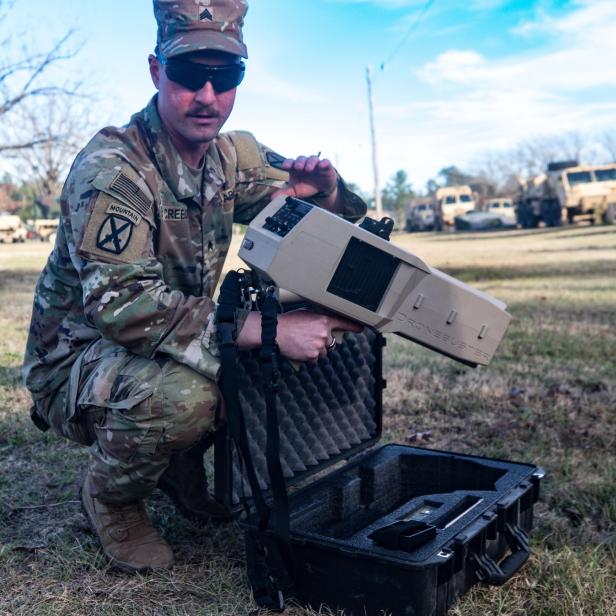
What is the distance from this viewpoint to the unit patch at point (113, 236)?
2.20 m

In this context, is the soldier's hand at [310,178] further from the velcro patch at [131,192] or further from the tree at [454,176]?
the tree at [454,176]

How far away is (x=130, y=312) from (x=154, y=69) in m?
0.83

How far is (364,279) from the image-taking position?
220 cm

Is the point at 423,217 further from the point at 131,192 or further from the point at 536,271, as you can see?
the point at 131,192

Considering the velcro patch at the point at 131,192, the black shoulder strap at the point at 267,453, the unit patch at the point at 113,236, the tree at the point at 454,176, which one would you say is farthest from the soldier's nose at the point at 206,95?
the tree at the point at 454,176

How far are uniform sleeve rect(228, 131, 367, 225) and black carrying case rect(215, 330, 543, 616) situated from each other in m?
0.47

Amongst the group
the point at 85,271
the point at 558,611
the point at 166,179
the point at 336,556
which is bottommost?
the point at 558,611

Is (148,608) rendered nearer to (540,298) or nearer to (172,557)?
(172,557)

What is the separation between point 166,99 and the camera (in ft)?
7.99

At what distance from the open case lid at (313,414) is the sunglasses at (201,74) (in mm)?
810

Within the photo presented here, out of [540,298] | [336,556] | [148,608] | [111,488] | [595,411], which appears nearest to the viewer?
[336,556]

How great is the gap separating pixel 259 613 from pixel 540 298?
6742mm

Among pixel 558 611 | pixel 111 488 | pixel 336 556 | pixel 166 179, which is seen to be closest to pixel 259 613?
pixel 336 556

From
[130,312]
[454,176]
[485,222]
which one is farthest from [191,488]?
[454,176]
